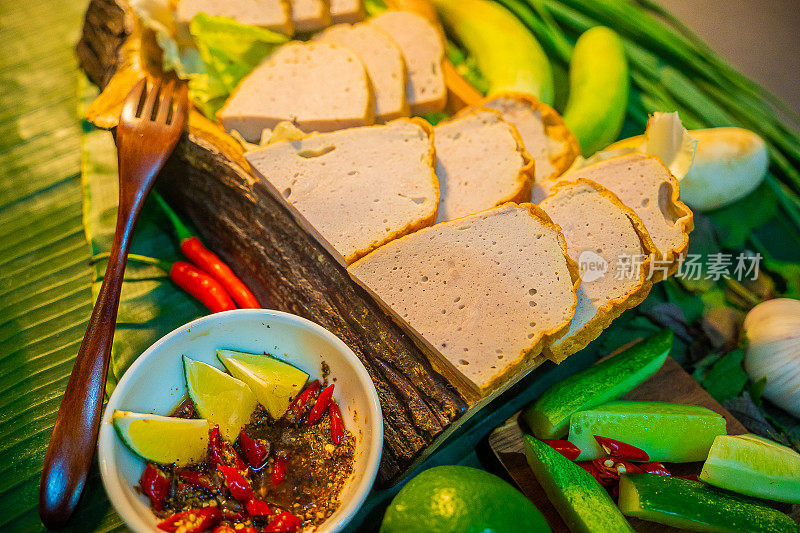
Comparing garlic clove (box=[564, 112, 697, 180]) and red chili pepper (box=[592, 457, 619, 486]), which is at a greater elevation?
garlic clove (box=[564, 112, 697, 180])

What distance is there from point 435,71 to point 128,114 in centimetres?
149

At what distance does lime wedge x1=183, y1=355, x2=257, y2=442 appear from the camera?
1.78m

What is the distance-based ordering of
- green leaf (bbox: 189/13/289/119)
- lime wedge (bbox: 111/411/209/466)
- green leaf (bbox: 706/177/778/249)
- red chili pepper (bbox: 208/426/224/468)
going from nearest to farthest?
lime wedge (bbox: 111/411/209/466) < red chili pepper (bbox: 208/426/224/468) < green leaf (bbox: 189/13/289/119) < green leaf (bbox: 706/177/778/249)

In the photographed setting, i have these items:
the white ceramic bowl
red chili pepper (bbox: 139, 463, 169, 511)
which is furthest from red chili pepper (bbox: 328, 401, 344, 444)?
red chili pepper (bbox: 139, 463, 169, 511)

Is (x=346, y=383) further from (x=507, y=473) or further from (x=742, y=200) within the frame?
(x=742, y=200)

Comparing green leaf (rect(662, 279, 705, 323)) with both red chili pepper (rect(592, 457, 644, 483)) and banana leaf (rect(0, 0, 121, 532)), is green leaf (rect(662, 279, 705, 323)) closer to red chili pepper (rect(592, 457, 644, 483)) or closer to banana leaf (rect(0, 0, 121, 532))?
red chili pepper (rect(592, 457, 644, 483))

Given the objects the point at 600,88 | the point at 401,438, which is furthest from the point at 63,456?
the point at 600,88

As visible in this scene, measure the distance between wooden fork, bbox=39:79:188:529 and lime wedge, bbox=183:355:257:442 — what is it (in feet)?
1.02

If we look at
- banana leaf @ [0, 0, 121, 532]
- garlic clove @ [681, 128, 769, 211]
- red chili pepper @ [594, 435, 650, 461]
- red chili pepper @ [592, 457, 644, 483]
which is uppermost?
garlic clove @ [681, 128, 769, 211]

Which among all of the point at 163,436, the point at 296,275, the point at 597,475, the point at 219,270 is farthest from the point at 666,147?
the point at 163,436

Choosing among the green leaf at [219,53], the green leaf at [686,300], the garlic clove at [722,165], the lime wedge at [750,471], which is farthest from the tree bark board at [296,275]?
the garlic clove at [722,165]

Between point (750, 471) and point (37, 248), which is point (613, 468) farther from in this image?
point (37, 248)

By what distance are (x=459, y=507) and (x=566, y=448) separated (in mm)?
601

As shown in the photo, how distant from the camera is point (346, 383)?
6.11ft
